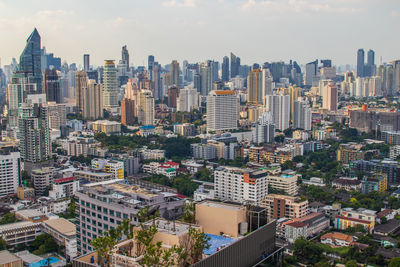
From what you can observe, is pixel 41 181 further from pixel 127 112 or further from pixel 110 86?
pixel 110 86

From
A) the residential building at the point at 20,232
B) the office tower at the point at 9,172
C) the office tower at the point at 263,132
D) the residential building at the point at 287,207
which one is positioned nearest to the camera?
the residential building at the point at 20,232

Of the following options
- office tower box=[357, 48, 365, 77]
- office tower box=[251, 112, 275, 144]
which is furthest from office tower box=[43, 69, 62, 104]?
office tower box=[357, 48, 365, 77]

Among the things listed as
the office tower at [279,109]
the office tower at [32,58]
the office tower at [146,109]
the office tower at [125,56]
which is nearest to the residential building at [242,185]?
the office tower at [279,109]

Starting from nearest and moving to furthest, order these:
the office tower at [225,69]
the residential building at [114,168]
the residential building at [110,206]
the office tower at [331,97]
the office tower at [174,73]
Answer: the residential building at [110,206] → the residential building at [114,168] → the office tower at [331,97] → the office tower at [174,73] → the office tower at [225,69]

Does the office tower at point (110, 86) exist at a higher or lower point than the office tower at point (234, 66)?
lower

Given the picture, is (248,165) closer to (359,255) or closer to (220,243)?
(359,255)

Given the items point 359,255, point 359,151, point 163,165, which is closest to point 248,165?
point 163,165

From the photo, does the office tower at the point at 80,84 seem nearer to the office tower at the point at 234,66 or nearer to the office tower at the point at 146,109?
the office tower at the point at 146,109
